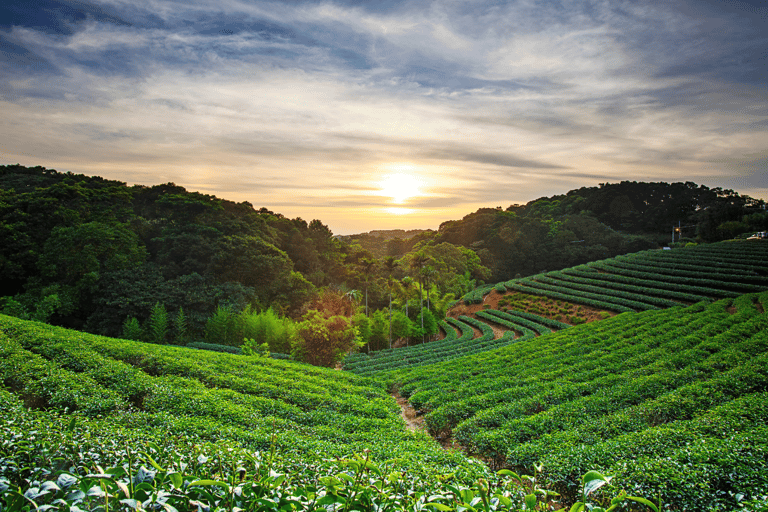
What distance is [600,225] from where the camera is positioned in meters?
56.2

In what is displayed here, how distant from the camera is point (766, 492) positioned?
4.20 metres

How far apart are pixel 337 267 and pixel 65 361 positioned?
28.9 m

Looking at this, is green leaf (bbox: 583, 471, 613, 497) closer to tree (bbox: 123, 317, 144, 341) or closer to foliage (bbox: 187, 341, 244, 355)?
foliage (bbox: 187, 341, 244, 355)

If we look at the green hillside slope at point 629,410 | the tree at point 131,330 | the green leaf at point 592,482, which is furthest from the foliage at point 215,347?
the green leaf at point 592,482

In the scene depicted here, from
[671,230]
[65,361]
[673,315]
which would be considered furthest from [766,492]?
[671,230]

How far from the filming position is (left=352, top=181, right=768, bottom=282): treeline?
157 feet

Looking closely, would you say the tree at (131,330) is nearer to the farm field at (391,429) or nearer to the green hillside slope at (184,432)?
the green hillside slope at (184,432)

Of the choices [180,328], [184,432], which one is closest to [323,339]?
[180,328]

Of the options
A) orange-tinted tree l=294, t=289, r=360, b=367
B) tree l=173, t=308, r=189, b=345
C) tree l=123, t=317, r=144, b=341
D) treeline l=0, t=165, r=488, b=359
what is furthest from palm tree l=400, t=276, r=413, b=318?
tree l=123, t=317, r=144, b=341

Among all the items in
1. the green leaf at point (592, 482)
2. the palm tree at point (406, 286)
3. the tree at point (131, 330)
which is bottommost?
the tree at point (131, 330)

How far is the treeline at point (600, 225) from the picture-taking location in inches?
1890

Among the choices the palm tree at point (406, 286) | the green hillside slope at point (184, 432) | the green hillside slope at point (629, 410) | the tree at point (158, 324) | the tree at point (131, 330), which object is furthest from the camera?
the palm tree at point (406, 286)

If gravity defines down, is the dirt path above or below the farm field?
below

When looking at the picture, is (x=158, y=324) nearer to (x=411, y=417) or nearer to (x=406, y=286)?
(x=411, y=417)
